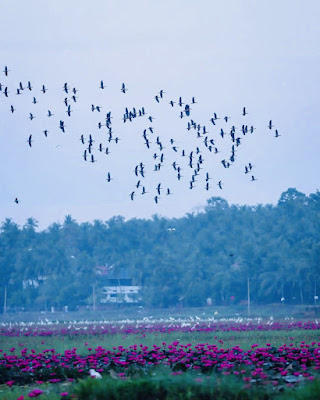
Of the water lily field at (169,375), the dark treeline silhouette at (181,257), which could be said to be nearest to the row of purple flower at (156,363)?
the water lily field at (169,375)

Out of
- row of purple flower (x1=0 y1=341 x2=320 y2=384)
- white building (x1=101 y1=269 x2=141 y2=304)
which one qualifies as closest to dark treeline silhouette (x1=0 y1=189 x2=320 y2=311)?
white building (x1=101 y1=269 x2=141 y2=304)

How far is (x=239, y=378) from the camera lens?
11.6 metres

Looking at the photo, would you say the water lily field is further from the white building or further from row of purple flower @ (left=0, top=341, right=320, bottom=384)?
the white building

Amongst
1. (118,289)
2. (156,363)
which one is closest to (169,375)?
(156,363)

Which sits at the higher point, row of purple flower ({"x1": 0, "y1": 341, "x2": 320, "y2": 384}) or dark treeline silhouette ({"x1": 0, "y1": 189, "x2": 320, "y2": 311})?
dark treeline silhouette ({"x1": 0, "y1": 189, "x2": 320, "y2": 311})

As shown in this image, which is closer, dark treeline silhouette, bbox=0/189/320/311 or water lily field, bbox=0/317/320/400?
water lily field, bbox=0/317/320/400

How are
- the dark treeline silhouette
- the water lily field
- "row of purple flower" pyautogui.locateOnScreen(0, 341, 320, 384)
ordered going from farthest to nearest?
the dark treeline silhouette
"row of purple flower" pyautogui.locateOnScreen(0, 341, 320, 384)
the water lily field

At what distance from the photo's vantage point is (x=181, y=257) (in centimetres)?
9306

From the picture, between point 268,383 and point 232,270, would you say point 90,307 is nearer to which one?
point 232,270

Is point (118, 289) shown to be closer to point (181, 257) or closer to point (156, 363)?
point (181, 257)

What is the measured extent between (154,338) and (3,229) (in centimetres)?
8393

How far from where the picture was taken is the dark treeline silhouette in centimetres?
7862

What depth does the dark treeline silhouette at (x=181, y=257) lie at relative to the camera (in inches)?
3095

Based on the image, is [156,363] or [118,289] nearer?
[156,363]
